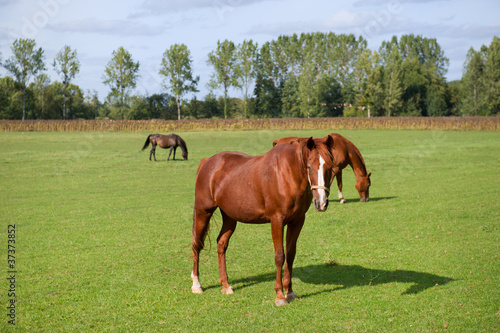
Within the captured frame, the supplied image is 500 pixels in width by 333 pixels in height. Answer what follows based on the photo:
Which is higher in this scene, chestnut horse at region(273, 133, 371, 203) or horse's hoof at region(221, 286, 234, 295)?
chestnut horse at region(273, 133, 371, 203)

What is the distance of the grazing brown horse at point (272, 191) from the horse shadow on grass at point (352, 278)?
692mm

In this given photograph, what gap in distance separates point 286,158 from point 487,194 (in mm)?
11565

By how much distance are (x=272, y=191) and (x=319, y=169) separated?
2.58 ft

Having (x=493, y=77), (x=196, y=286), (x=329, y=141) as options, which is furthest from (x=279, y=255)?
(x=493, y=77)

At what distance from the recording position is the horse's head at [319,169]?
5426 millimetres

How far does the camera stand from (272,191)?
6.02m

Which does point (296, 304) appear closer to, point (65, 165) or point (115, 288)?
point (115, 288)

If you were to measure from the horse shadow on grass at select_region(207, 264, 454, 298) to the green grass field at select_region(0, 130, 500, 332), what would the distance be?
29mm

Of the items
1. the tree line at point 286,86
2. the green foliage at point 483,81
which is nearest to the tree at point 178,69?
the tree line at point 286,86

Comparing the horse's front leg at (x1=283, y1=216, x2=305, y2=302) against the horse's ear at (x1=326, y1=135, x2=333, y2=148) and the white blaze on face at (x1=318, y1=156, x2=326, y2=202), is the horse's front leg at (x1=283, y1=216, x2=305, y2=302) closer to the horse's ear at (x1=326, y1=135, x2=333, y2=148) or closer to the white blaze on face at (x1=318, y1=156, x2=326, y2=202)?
the white blaze on face at (x1=318, y1=156, x2=326, y2=202)

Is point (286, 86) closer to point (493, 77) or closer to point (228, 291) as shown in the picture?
point (493, 77)

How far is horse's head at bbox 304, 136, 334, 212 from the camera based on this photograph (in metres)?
5.43

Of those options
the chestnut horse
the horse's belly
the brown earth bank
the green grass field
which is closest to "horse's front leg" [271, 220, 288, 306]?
the green grass field

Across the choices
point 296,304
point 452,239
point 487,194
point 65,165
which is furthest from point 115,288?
A: point 65,165
